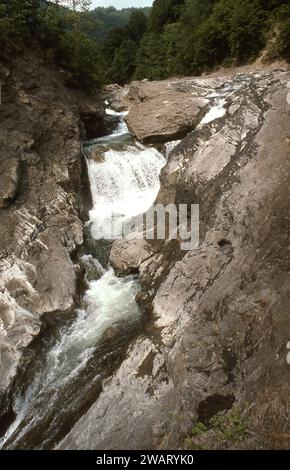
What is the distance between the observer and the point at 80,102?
17.4 m

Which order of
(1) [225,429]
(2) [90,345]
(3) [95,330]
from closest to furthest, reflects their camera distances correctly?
(1) [225,429] < (2) [90,345] < (3) [95,330]

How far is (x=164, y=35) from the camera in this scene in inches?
1323

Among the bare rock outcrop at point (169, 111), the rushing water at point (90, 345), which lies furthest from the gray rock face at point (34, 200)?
the bare rock outcrop at point (169, 111)

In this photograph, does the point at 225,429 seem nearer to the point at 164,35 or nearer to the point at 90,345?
the point at 90,345

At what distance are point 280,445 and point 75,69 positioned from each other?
17313 mm

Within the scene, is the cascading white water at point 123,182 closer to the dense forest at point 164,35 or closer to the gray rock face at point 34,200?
the gray rock face at point 34,200

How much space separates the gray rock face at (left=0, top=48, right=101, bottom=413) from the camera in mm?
9312

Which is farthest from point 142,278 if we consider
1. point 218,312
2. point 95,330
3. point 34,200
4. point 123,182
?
point 123,182

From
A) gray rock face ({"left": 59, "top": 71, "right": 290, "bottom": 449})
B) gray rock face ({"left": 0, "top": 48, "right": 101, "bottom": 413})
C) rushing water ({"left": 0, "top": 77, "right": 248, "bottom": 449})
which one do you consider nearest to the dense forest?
gray rock face ({"left": 0, "top": 48, "right": 101, "bottom": 413})

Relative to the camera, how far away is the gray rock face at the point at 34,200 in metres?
9.31

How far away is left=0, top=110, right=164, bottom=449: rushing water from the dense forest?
22.6 ft

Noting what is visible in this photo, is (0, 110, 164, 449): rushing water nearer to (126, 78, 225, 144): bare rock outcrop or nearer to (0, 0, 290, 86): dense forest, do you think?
(126, 78, 225, 144): bare rock outcrop

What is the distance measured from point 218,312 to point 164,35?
32.3m
